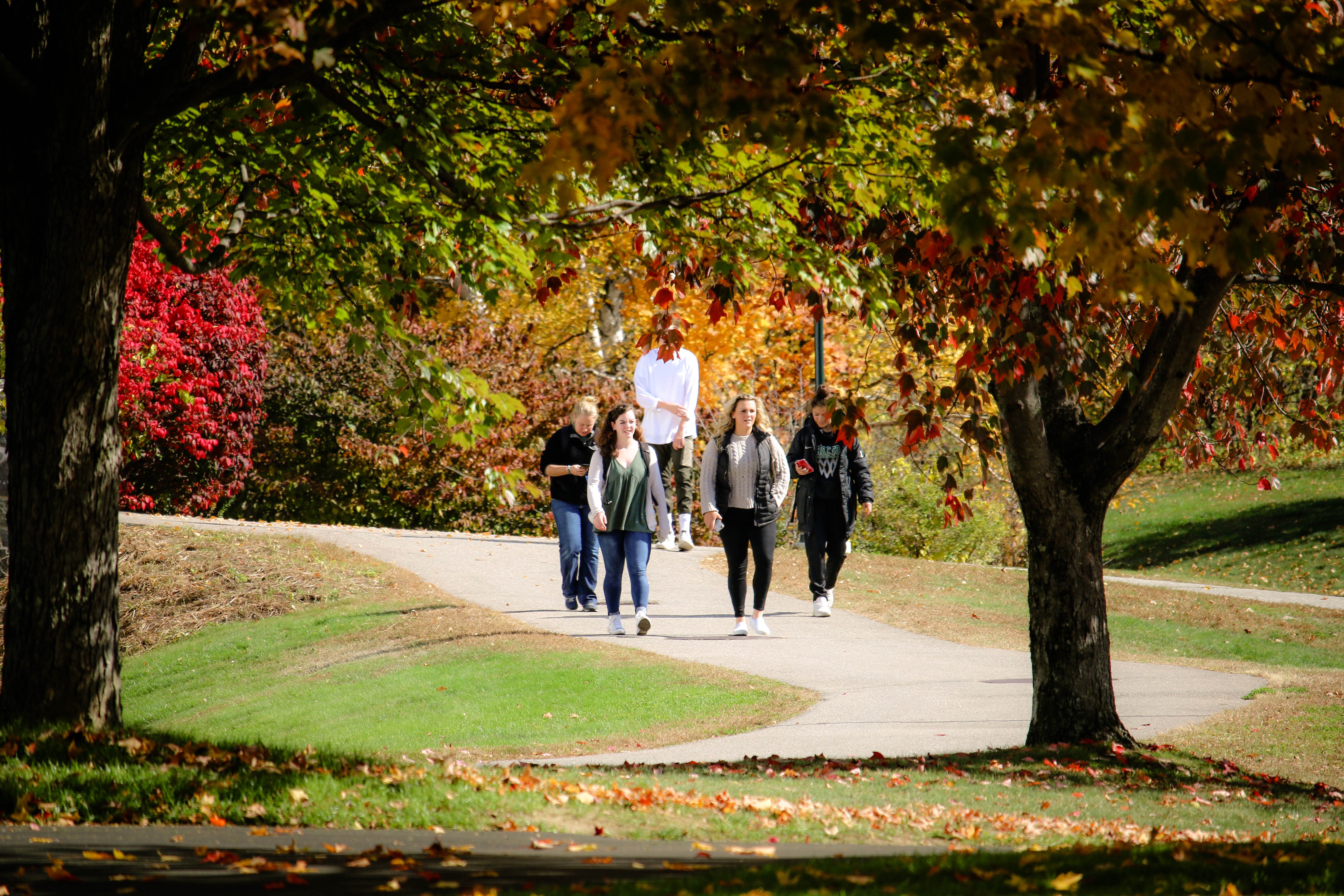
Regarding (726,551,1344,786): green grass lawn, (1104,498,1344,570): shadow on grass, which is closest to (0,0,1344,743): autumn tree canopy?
(726,551,1344,786): green grass lawn

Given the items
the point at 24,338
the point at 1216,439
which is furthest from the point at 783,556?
the point at 24,338

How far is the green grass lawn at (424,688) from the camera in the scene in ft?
28.1

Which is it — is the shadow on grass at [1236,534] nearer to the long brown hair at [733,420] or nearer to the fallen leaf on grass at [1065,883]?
the long brown hair at [733,420]

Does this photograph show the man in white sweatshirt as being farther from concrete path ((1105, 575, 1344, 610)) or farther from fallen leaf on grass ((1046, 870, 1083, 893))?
fallen leaf on grass ((1046, 870, 1083, 893))

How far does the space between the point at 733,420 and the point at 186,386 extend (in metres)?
12.0

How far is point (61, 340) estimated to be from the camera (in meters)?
Result: 6.16

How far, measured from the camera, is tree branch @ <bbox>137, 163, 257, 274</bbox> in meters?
7.23

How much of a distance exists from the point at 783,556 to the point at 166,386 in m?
10.3

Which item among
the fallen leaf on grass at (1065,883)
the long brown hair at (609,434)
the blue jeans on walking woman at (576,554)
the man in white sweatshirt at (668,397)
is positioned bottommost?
the fallen leaf on grass at (1065,883)

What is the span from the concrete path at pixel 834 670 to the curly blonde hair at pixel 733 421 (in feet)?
6.11

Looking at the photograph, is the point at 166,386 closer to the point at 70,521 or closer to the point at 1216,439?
the point at 70,521

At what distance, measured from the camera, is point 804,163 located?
21.3 feet

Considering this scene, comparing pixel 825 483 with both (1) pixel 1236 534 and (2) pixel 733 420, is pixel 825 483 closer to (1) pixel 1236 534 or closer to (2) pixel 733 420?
(2) pixel 733 420

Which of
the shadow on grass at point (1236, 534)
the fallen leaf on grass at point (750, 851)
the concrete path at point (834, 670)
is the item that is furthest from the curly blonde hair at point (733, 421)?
the shadow on grass at point (1236, 534)
